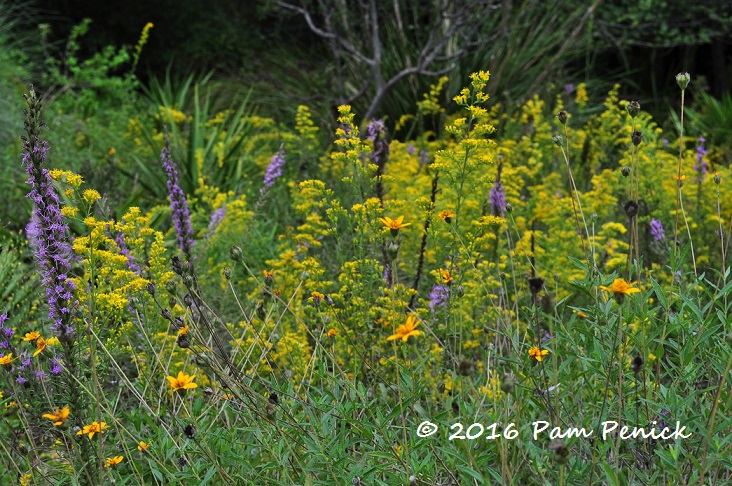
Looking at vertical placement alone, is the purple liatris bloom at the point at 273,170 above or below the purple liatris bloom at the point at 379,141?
below

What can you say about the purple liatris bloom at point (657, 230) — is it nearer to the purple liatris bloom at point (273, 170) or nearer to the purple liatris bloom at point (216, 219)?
the purple liatris bloom at point (273, 170)

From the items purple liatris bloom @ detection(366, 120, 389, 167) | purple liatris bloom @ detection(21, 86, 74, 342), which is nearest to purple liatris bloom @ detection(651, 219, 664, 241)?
purple liatris bloom @ detection(366, 120, 389, 167)

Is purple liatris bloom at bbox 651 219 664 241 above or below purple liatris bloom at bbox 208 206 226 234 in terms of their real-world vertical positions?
above

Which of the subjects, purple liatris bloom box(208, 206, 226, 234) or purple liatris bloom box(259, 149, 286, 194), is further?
purple liatris bloom box(259, 149, 286, 194)

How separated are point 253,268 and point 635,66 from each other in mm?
9548

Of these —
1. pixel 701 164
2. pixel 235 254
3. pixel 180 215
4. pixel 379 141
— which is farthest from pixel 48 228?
pixel 701 164

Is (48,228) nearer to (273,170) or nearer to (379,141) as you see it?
(379,141)

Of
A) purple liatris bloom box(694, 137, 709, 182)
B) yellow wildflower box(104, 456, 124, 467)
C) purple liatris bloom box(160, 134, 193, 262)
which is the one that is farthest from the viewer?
purple liatris bloom box(694, 137, 709, 182)

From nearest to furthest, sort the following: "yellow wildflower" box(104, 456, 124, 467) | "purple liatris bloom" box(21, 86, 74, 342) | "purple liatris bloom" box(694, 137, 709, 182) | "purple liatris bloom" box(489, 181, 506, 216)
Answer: "yellow wildflower" box(104, 456, 124, 467), "purple liatris bloom" box(21, 86, 74, 342), "purple liatris bloom" box(489, 181, 506, 216), "purple liatris bloom" box(694, 137, 709, 182)

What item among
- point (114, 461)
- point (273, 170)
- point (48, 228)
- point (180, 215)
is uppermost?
point (48, 228)

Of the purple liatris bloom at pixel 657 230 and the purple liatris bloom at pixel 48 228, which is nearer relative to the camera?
the purple liatris bloom at pixel 48 228

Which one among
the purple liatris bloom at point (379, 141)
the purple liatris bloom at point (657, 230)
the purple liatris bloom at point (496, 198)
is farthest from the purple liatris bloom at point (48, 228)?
the purple liatris bloom at point (657, 230)

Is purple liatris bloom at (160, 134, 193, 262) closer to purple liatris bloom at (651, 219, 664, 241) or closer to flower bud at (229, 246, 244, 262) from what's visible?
flower bud at (229, 246, 244, 262)

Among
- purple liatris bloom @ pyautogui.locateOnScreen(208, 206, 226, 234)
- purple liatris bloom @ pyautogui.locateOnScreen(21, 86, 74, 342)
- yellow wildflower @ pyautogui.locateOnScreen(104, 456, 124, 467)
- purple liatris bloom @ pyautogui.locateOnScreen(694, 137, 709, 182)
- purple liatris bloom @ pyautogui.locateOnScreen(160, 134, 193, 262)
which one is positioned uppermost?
purple liatris bloom @ pyautogui.locateOnScreen(21, 86, 74, 342)
